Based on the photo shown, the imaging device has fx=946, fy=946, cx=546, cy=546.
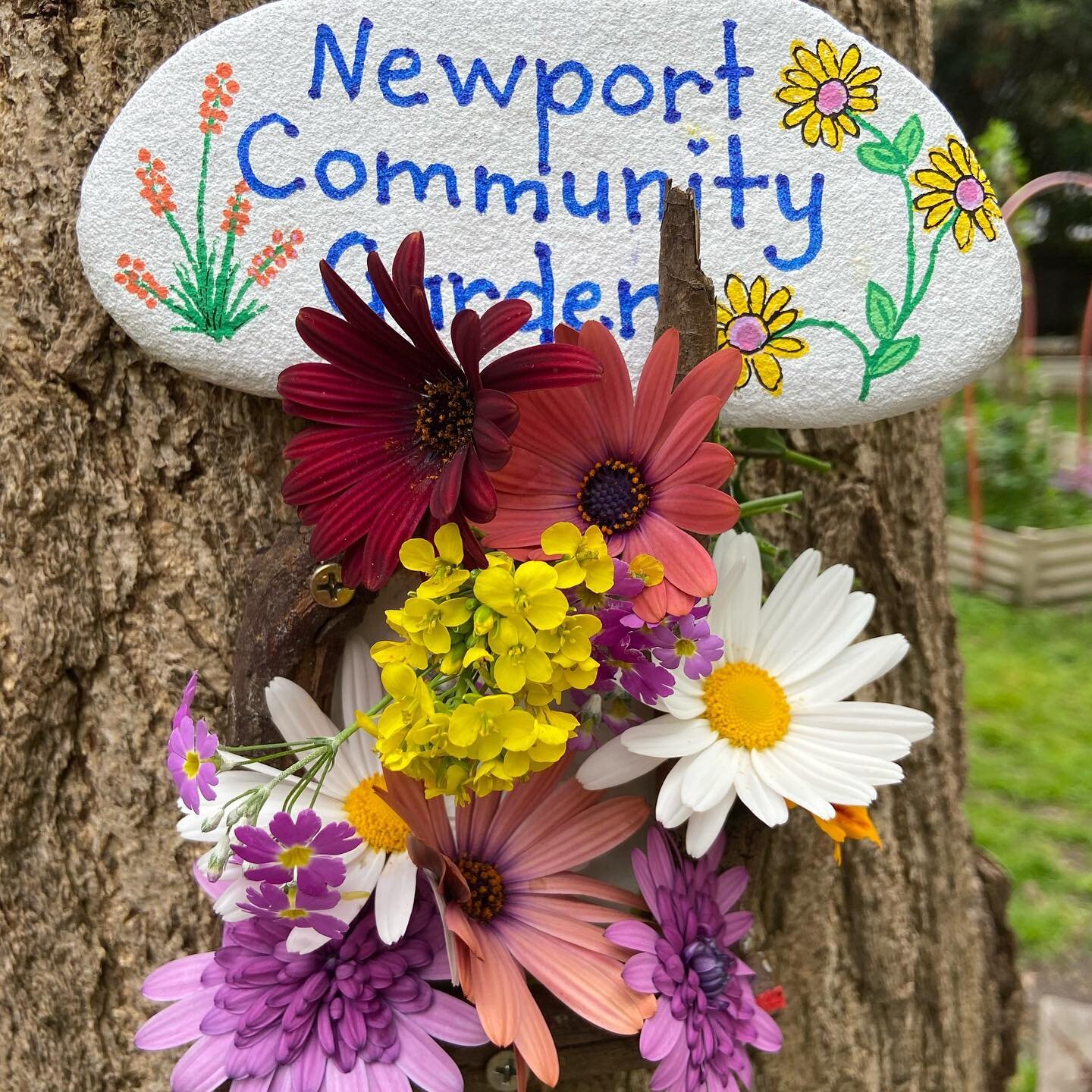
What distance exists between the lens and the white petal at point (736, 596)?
1.86 feet

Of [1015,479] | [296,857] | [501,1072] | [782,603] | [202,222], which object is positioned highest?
[202,222]

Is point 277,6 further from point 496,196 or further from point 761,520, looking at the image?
point 761,520

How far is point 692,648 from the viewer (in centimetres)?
49

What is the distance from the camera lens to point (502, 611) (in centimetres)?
44

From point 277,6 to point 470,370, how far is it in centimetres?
30

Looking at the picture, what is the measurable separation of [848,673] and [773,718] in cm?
6

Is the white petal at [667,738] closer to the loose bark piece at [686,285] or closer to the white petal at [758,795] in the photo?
the white petal at [758,795]

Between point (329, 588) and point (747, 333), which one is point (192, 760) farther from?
point (747, 333)

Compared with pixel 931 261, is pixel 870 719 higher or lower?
lower

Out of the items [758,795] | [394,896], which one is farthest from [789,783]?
[394,896]

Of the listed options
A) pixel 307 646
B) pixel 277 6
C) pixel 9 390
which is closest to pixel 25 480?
pixel 9 390

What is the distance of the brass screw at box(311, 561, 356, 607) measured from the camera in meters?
0.58

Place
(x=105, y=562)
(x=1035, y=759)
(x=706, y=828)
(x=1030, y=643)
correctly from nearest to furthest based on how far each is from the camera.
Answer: (x=706, y=828)
(x=105, y=562)
(x=1035, y=759)
(x=1030, y=643)

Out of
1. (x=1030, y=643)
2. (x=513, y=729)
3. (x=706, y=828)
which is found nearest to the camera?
(x=513, y=729)
